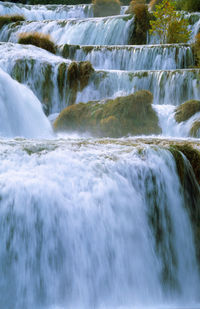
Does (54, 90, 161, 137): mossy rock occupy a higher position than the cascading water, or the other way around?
(54, 90, 161, 137): mossy rock

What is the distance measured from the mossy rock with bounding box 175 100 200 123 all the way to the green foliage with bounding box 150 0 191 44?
6.37 metres

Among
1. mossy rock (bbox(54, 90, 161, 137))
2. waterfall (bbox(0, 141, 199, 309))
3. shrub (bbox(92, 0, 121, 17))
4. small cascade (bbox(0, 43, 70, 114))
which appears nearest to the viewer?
waterfall (bbox(0, 141, 199, 309))

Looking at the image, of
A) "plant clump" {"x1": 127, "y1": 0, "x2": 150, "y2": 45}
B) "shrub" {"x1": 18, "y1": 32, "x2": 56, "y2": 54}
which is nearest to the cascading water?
"shrub" {"x1": 18, "y1": 32, "x2": 56, "y2": 54}

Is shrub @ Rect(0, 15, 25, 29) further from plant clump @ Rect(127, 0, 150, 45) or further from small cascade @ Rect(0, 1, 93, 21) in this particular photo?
plant clump @ Rect(127, 0, 150, 45)

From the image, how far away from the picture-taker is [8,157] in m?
4.04

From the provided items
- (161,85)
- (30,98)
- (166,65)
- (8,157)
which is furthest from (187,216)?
(166,65)

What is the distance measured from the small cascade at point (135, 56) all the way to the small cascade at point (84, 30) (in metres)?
2.90

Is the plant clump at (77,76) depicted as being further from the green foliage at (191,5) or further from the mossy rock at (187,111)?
the green foliage at (191,5)

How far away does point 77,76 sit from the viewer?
10078 mm

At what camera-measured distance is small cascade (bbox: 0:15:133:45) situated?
49.5 feet

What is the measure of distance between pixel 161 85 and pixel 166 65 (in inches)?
85.1

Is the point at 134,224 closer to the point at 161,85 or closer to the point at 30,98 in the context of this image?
the point at 30,98

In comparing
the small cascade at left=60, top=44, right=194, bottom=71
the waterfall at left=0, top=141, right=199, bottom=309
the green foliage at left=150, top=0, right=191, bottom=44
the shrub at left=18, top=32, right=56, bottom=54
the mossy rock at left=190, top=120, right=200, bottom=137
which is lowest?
the waterfall at left=0, top=141, right=199, bottom=309

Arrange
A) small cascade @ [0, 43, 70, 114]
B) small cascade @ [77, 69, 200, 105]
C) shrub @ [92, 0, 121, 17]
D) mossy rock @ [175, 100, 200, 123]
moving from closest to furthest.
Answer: mossy rock @ [175, 100, 200, 123] < small cascade @ [77, 69, 200, 105] < small cascade @ [0, 43, 70, 114] < shrub @ [92, 0, 121, 17]
